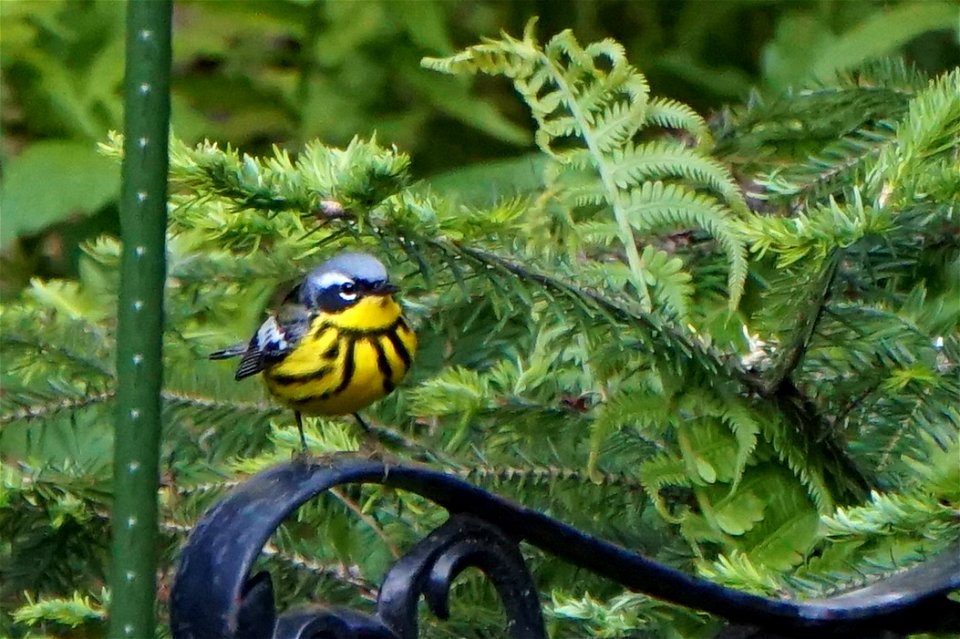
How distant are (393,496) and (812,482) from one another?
0.43 meters

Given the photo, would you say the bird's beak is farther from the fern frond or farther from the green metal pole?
the green metal pole

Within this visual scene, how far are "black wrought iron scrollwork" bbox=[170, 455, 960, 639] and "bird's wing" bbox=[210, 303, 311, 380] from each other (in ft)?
1.86

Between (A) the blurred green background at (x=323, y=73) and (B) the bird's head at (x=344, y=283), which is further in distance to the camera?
(A) the blurred green background at (x=323, y=73)

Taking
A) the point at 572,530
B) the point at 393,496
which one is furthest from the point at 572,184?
the point at 572,530

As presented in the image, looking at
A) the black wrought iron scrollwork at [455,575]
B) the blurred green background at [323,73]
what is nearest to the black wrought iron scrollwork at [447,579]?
the black wrought iron scrollwork at [455,575]

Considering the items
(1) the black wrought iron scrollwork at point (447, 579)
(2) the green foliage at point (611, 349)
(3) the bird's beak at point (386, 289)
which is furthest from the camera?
(3) the bird's beak at point (386, 289)

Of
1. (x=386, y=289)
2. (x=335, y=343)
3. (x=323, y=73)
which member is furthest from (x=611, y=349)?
(x=323, y=73)

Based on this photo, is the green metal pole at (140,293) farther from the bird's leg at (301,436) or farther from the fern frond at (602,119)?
the fern frond at (602,119)

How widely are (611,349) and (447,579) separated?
1.11 feet

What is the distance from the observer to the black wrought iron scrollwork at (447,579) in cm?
75

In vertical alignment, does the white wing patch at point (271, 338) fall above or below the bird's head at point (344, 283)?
below

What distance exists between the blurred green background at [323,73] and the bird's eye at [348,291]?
0.80m

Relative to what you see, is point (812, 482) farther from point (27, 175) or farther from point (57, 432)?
point (27, 175)

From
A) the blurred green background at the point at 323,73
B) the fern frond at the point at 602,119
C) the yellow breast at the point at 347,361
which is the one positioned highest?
the blurred green background at the point at 323,73
